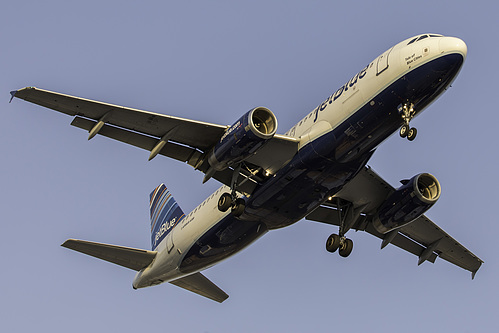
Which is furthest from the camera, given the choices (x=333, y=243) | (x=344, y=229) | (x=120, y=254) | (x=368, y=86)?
(x=120, y=254)

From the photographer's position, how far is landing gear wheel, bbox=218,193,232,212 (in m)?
28.0

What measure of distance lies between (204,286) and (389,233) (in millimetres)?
9750

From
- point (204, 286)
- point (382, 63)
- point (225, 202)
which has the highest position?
point (382, 63)

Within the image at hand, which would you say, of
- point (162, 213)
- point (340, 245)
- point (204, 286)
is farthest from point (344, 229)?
point (162, 213)

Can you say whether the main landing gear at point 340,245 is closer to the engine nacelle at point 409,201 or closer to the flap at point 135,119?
the engine nacelle at point 409,201

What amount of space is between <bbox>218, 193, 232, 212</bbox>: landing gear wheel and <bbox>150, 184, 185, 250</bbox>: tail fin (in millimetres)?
7646

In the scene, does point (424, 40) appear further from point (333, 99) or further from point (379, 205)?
point (379, 205)

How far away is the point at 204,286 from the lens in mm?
35594

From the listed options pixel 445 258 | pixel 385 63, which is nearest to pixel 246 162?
pixel 385 63

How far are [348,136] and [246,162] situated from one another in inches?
186

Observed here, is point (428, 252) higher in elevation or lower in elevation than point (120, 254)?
higher

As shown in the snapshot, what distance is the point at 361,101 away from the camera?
2522 centimetres

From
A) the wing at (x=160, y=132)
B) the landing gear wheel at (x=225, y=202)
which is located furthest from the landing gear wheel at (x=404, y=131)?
the landing gear wheel at (x=225, y=202)

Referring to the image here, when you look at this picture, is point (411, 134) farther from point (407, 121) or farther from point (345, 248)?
point (345, 248)
